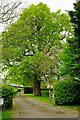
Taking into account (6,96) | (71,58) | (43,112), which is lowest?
(43,112)

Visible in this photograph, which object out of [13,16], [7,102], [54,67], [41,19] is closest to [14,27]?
[13,16]

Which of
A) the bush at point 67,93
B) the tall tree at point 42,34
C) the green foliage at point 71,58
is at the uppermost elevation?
the tall tree at point 42,34

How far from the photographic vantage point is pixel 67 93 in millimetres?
13305

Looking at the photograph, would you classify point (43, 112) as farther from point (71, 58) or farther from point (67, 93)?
point (71, 58)

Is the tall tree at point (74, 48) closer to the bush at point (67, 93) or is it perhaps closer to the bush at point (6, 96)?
the bush at point (67, 93)

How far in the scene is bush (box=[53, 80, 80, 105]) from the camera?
13.3 meters

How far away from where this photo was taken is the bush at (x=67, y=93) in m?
13.3

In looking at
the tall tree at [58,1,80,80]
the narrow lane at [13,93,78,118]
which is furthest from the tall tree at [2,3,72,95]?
the narrow lane at [13,93,78,118]

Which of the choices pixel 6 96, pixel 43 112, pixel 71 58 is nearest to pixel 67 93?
pixel 71 58

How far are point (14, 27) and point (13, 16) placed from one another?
630 mm

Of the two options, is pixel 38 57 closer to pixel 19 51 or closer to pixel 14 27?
pixel 19 51

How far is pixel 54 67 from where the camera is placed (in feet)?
63.9

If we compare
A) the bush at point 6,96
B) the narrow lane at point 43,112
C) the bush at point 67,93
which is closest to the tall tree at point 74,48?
the bush at point 67,93

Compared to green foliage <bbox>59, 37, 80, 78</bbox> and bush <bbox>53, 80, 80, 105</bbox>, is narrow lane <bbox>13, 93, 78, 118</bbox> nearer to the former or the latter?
bush <bbox>53, 80, 80, 105</bbox>
